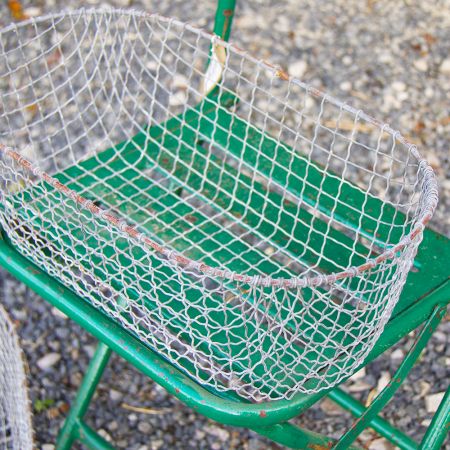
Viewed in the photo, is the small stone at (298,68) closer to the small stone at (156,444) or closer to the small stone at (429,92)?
the small stone at (429,92)

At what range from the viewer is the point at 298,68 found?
291 centimetres

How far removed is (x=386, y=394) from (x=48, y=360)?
104 cm

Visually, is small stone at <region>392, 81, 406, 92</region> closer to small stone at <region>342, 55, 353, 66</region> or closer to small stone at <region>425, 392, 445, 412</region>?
small stone at <region>342, 55, 353, 66</region>

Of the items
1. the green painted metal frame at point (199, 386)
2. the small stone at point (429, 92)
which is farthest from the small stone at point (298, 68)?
the green painted metal frame at point (199, 386)

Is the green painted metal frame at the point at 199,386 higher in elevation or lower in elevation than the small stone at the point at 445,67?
higher

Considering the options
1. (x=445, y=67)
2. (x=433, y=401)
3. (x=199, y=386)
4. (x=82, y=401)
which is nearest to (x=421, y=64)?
(x=445, y=67)

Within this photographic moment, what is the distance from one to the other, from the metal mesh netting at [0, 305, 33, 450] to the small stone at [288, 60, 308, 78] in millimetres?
1468

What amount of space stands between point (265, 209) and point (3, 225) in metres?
0.51

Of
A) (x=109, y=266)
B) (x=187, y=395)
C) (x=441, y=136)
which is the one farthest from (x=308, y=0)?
(x=187, y=395)

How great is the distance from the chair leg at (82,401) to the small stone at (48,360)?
0.95ft

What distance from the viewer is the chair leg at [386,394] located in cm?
131

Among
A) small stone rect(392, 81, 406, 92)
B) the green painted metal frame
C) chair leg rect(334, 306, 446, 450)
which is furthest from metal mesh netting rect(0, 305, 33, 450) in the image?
small stone rect(392, 81, 406, 92)

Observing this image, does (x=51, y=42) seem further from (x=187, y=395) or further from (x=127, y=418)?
(x=187, y=395)

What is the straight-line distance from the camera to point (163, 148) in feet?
5.40
